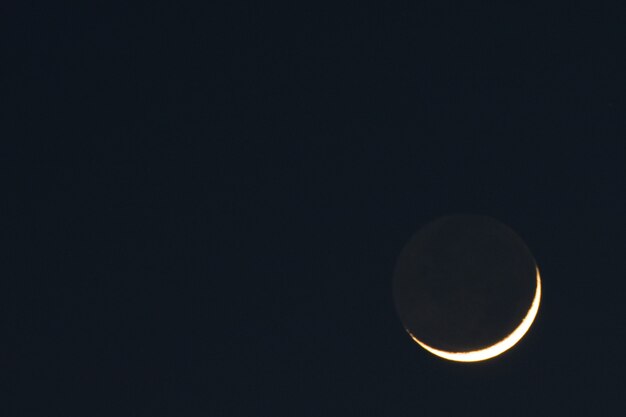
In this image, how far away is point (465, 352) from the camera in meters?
15.1

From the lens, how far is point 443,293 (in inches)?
590

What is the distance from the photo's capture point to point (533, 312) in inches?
620

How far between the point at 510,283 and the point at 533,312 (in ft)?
2.44

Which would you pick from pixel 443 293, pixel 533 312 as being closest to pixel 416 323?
pixel 443 293

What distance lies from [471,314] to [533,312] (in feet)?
4.02

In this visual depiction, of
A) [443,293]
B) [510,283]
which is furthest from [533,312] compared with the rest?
[443,293]

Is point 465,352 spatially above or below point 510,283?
below

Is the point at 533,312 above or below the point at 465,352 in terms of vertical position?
above

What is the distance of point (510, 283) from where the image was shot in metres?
15.4

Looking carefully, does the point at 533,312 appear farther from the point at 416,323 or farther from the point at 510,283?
the point at 416,323

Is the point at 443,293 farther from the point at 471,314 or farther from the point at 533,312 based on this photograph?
the point at 533,312

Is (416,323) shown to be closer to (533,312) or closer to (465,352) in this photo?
(465,352)

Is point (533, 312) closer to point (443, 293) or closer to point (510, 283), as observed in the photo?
point (510, 283)

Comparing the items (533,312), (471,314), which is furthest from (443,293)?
(533,312)
